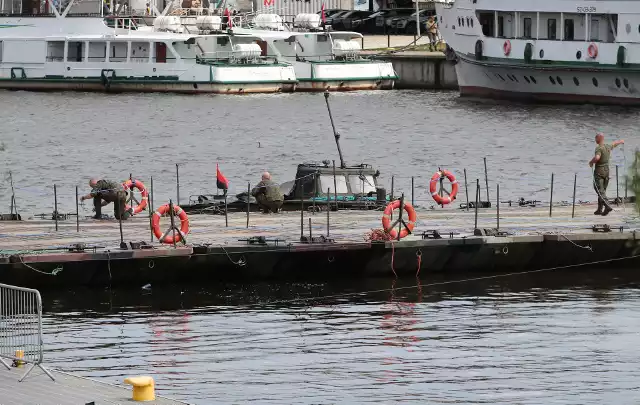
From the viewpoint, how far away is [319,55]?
10919 cm

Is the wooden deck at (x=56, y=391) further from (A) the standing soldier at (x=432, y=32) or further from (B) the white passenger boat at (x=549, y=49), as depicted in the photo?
(A) the standing soldier at (x=432, y=32)

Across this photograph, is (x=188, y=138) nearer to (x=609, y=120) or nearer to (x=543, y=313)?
(x=609, y=120)

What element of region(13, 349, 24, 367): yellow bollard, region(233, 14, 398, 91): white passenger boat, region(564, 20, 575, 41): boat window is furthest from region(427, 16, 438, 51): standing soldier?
region(13, 349, 24, 367): yellow bollard

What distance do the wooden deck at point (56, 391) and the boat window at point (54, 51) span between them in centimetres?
8104

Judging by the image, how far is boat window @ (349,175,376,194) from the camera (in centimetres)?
4478

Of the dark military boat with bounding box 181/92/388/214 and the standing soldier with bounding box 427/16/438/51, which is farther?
the standing soldier with bounding box 427/16/438/51

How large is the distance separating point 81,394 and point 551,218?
2172cm

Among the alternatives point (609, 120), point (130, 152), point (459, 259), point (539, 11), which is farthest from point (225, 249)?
point (539, 11)

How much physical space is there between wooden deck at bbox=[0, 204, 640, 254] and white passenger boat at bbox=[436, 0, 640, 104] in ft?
146

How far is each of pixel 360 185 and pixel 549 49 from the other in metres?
48.0

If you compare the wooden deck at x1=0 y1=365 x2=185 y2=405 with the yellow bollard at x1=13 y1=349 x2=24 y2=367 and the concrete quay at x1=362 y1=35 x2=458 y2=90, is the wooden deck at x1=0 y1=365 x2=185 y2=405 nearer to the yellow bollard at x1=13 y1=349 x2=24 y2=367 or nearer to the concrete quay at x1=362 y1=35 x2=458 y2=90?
the yellow bollard at x1=13 y1=349 x2=24 y2=367

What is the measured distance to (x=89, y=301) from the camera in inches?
1468

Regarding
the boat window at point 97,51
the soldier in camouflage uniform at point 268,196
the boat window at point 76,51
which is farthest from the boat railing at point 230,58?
the soldier in camouflage uniform at point 268,196

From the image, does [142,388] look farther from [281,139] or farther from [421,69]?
[421,69]
